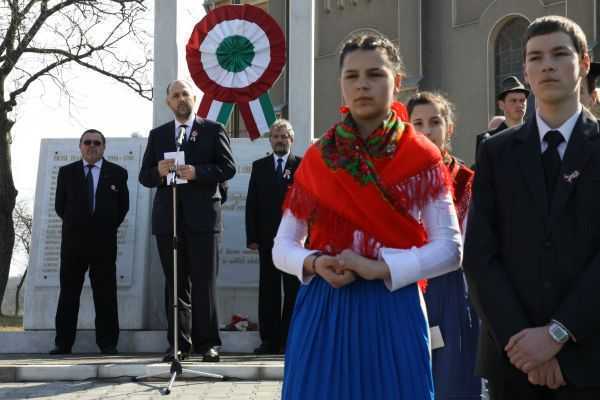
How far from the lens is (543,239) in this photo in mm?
3398

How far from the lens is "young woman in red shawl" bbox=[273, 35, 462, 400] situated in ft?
11.3

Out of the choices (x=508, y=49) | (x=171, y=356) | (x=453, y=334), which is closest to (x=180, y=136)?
(x=171, y=356)

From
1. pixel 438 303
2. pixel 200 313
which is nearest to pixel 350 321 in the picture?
pixel 438 303

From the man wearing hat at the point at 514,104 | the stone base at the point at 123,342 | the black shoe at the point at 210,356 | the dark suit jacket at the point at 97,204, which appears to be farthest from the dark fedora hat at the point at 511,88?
the dark suit jacket at the point at 97,204

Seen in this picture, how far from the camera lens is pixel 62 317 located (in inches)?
409

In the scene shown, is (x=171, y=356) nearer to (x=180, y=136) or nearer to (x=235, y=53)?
(x=180, y=136)

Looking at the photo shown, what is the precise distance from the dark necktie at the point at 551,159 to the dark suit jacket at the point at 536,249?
3cm

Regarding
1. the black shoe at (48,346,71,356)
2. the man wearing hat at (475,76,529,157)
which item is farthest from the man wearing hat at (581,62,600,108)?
the black shoe at (48,346,71,356)

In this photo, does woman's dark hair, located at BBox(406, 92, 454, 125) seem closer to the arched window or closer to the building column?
the building column

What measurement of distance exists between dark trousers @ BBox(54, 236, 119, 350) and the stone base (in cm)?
29

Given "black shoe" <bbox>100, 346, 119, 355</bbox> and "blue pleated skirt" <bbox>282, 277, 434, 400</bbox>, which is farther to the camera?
"black shoe" <bbox>100, 346, 119, 355</bbox>

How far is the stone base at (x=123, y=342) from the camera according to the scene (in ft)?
34.7

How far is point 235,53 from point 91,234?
2.77 meters

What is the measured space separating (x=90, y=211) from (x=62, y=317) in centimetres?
110
